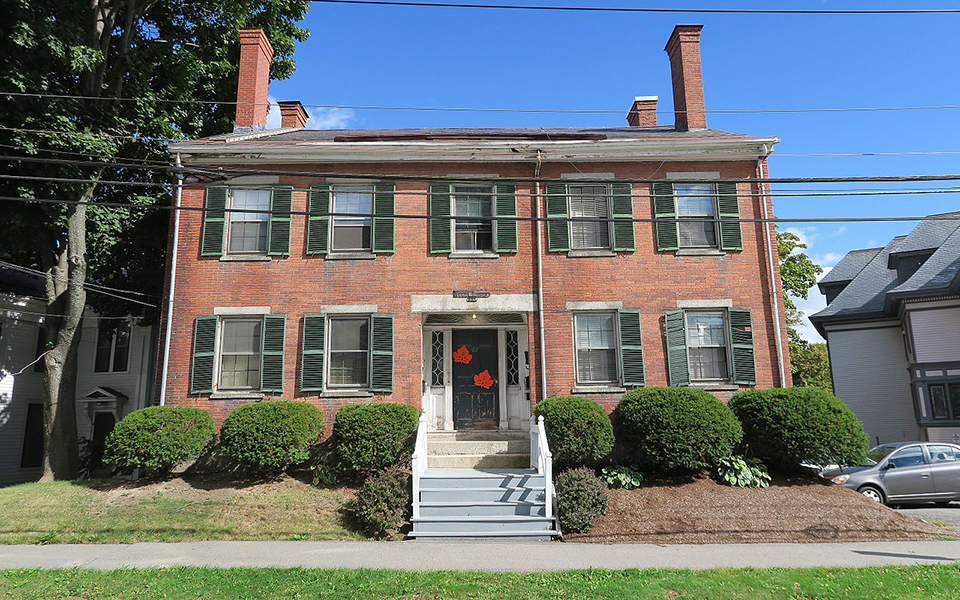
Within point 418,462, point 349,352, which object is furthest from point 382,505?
point 349,352

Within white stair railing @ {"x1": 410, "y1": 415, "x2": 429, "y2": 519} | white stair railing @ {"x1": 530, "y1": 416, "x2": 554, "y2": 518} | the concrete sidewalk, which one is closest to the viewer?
the concrete sidewalk

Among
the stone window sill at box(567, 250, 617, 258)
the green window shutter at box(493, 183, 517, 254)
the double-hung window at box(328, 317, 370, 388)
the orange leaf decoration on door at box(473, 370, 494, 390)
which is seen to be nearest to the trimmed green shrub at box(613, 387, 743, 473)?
the orange leaf decoration on door at box(473, 370, 494, 390)

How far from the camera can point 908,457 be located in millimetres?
13336

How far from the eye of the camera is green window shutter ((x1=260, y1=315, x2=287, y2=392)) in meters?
13.0

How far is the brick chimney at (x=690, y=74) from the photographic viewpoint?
51.6ft

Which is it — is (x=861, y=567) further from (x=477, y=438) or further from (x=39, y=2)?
(x=39, y=2)

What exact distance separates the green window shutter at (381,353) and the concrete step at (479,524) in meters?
3.86

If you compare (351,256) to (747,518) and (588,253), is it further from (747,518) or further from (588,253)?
(747,518)

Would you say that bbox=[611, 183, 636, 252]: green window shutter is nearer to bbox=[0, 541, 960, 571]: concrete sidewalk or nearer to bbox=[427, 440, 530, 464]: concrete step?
bbox=[427, 440, 530, 464]: concrete step

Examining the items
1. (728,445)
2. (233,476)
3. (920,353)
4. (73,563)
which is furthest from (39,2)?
(920,353)

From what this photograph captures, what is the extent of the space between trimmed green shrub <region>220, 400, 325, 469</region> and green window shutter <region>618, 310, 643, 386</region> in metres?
6.67

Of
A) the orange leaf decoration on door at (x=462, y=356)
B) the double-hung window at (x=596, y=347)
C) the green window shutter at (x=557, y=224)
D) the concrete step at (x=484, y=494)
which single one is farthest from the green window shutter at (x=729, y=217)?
the concrete step at (x=484, y=494)

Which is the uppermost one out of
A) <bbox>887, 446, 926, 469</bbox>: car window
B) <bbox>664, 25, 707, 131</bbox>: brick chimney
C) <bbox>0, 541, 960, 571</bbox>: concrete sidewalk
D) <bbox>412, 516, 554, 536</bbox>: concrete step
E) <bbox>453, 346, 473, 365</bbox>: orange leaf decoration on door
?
<bbox>664, 25, 707, 131</bbox>: brick chimney

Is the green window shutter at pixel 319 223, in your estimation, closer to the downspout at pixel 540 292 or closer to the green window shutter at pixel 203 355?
the green window shutter at pixel 203 355
